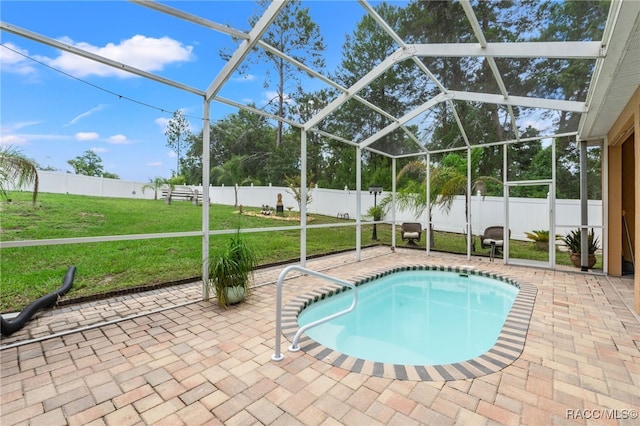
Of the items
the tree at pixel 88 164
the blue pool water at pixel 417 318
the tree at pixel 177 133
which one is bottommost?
the blue pool water at pixel 417 318

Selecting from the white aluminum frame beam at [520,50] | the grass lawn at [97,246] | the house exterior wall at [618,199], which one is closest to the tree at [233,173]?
the grass lawn at [97,246]

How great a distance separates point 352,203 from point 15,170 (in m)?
7.43

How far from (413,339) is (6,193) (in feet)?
17.6

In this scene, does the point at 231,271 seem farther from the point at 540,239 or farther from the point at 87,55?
the point at 540,239

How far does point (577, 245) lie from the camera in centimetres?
730

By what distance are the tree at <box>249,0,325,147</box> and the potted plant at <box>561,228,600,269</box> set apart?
7.09 metres

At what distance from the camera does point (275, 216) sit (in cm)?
692

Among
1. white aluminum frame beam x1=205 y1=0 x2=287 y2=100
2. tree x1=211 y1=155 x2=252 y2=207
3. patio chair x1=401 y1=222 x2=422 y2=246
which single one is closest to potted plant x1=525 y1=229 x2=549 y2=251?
patio chair x1=401 y1=222 x2=422 y2=246

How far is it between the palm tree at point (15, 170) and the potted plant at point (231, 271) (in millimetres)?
2326

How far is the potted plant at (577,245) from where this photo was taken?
7051 mm

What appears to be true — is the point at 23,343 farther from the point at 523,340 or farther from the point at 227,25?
the point at 523,340

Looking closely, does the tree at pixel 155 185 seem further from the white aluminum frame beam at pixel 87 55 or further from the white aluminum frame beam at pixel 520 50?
the white aluminum frame beam at pixel 520 50

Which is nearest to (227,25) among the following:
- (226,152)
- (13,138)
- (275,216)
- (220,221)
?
(226,152)

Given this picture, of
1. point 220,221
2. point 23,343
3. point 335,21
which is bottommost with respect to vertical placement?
point 23,343
